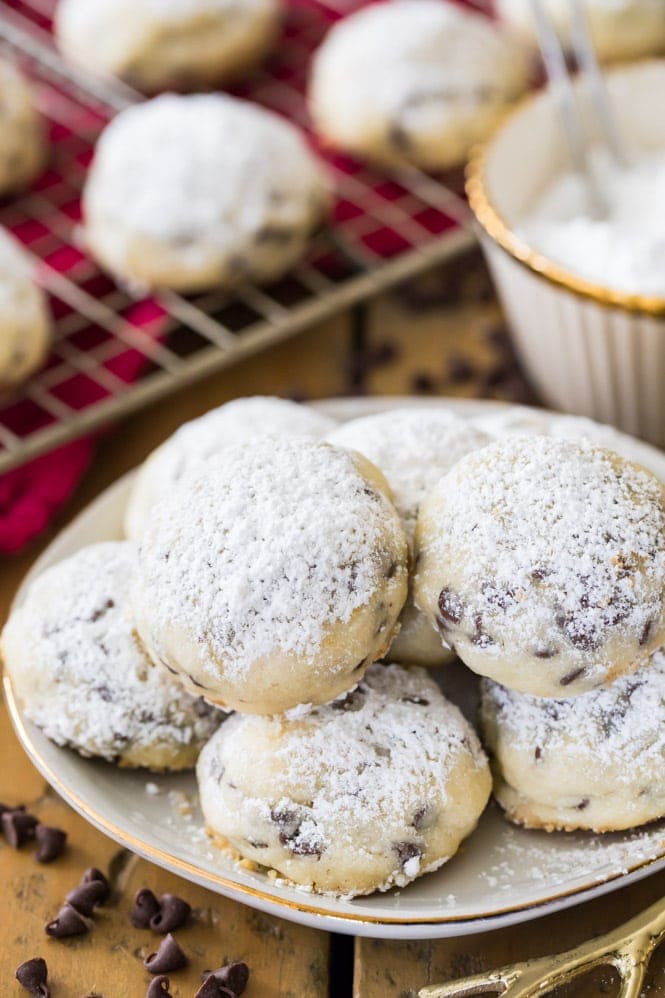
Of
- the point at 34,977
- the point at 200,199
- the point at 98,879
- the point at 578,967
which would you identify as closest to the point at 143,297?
the point at 200,199

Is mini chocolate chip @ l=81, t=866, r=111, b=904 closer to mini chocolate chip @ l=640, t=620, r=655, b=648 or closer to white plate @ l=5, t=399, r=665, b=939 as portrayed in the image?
white plate @ l=5, t=399, r=665, b=939

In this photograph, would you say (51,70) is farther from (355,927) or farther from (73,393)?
(355,927)

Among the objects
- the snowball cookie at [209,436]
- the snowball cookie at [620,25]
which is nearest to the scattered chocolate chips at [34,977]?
the snowball cookie at [209,436]

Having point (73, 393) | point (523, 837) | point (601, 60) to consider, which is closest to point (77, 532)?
point (73, 393)

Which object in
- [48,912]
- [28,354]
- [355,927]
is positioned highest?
[28,354]

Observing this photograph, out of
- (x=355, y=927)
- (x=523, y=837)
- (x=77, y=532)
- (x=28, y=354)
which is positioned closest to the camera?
(x=355, y=927)

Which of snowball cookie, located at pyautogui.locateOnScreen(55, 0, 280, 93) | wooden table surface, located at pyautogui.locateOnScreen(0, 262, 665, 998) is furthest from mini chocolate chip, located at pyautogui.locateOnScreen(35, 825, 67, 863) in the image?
snowball cookie, located at pyautogui.locateOnScreen(55, 0, 280, 93)

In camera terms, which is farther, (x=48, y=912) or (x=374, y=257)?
(x=374, y=257)
